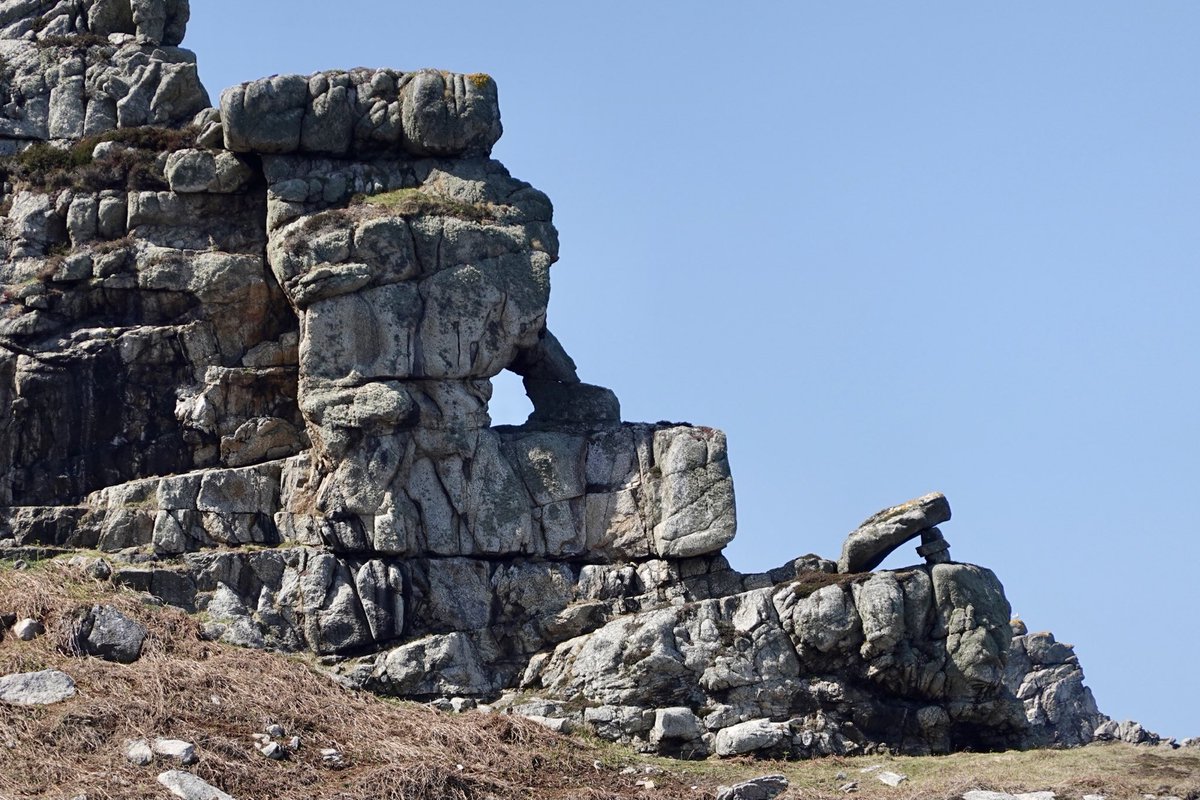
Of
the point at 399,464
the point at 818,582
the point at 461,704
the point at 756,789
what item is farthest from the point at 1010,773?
the point at 399,464

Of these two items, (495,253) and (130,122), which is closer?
(495,253)

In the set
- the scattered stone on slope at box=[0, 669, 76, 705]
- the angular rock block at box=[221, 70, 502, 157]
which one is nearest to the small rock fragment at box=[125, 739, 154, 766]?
the scattered stone on slope at box=[0, 669, 76, 705]

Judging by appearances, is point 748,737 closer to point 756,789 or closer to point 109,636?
point 756,789

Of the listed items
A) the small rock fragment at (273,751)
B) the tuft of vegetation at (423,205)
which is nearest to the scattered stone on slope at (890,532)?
the tuft of vegetation at (423,205)

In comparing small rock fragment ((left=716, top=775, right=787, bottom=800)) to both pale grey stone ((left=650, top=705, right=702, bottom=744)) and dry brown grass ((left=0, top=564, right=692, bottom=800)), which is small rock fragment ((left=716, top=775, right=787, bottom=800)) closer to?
dry brown grass ((left=0, top=564, right=692, bottom=800))

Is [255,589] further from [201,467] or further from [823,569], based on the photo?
[823,569]

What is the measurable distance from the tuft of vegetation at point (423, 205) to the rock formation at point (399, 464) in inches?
3.7

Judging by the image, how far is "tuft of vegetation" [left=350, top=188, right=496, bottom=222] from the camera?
44.0 metres

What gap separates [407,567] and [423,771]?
983 centimetres

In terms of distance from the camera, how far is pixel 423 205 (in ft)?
144

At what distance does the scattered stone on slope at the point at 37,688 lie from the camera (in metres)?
33.2

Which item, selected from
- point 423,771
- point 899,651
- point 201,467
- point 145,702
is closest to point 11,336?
point 201,467

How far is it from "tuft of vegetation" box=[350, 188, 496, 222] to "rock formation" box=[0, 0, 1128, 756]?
3.7 inches

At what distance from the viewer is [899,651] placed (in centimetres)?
4131
